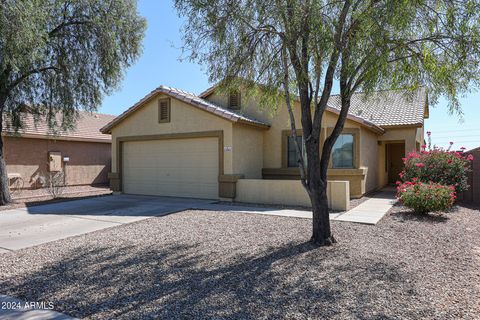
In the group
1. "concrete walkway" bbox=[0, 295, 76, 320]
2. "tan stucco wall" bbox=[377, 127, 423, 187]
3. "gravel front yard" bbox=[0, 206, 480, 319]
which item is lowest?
"concrete walkway" bbox=[0, 295, 76, 320]

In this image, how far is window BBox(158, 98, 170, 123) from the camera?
15059 mm

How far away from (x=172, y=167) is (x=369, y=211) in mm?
8383

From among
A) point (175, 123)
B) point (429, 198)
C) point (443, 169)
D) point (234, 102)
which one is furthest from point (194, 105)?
point (443, 169)

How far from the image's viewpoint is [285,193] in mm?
12367

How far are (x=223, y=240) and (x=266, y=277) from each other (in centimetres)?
229

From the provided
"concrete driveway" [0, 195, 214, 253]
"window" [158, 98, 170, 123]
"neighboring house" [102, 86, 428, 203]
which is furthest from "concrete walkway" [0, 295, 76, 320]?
"window" [158, 98, 170, 123]

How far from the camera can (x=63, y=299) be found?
4.50 m

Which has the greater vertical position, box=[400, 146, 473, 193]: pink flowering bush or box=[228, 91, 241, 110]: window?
box=[228, 91, 241, 110]: window

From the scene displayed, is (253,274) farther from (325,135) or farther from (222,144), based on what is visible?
(325,135)

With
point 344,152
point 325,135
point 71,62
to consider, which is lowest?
point 344,152

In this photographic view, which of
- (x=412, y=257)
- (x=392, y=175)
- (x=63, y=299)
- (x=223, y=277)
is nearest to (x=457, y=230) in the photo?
(x=412, y=257)

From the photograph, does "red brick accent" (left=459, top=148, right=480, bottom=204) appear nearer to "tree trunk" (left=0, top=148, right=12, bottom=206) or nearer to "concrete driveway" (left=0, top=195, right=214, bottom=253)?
"concrete driveway" (left=0, top=195, right=214, bottom=253)

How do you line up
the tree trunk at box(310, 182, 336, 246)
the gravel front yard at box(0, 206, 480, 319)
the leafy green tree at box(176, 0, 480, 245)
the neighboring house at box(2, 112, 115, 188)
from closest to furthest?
the gravel front yard at box(0, 206, 480, 319) < the leafy green tree at box(176, 0, 480, 245) < the tree trunk at box(310, 182, 336, 246) < the neighboring house at box(2, 112, 115, 188)

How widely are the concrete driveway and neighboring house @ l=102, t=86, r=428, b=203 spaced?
1392 millimetres
